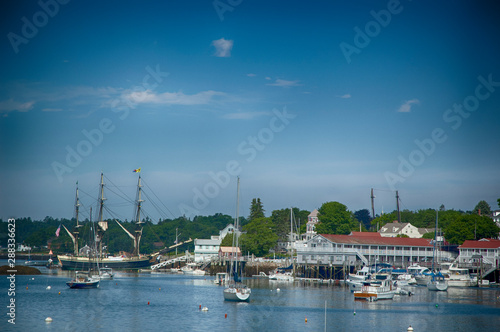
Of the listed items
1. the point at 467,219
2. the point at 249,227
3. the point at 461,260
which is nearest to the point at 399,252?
the point at 461,260

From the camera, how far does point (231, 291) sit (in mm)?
66500

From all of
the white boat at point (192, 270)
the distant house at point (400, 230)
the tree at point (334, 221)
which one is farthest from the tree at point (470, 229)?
the white boat at point (192, 270)

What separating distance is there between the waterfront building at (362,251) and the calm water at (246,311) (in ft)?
79.2

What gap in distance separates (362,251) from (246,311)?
2272 inches

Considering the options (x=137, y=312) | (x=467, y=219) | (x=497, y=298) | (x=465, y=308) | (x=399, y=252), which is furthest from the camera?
(x=467, y=219)

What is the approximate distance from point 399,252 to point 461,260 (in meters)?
12.5

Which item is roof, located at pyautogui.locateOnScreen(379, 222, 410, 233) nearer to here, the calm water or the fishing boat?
the calm water

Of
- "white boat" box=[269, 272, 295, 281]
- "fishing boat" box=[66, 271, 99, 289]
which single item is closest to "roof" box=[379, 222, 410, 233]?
"white boat" box=[269, 272, 295, 281]

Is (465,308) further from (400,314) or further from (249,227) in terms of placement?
(249,227)

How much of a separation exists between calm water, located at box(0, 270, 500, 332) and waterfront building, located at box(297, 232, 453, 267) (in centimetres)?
2414

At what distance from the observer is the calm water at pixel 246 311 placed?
50719mm

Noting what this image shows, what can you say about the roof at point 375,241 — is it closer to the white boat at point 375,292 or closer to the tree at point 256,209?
the white boat at point 375,292

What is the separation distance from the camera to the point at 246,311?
59.7 m

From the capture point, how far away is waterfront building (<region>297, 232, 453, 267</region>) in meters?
108
